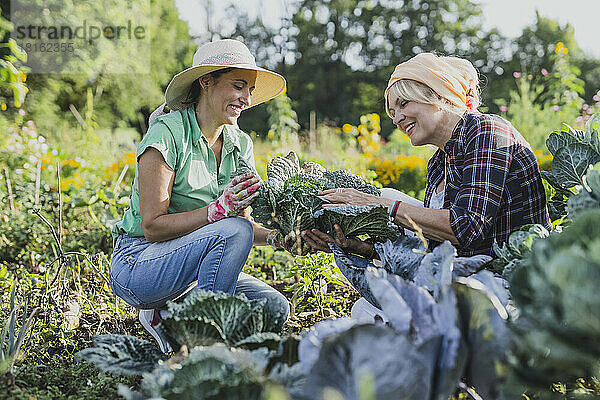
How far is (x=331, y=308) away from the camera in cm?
296

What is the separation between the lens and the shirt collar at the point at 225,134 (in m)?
2.40

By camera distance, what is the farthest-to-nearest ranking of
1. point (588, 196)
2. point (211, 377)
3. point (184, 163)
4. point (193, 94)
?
point (193, 94) → point (184, 163) → point (588, 196) → point (211, 377)

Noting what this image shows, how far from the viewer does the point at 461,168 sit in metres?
2.09

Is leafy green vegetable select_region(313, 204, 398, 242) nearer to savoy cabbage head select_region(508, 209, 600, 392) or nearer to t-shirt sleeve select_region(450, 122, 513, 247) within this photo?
t-shirt sleeve select_region(450, 122, 513, 247)

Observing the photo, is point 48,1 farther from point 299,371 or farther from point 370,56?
point 370,56

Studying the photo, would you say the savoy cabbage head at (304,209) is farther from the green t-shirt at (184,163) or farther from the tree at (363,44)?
the tree at (363,44)

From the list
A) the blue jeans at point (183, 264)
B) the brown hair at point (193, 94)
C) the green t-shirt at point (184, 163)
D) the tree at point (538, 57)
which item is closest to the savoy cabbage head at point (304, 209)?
the blue jeans at point (183, 264)

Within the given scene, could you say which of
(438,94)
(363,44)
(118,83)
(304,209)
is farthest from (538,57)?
(304,209)

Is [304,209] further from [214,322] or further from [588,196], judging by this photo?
[588,196]

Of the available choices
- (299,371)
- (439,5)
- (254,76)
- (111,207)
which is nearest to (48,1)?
(111,207)

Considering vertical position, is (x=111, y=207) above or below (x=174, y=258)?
below

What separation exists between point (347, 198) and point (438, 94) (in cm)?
63

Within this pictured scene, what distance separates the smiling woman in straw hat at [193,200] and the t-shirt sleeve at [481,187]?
2.52 feet

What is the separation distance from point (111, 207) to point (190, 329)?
3045mm
